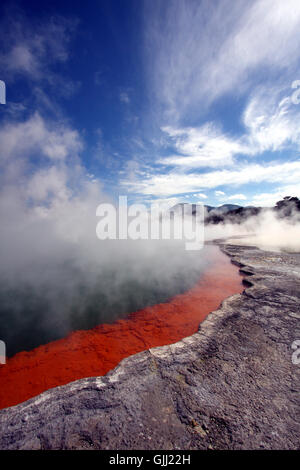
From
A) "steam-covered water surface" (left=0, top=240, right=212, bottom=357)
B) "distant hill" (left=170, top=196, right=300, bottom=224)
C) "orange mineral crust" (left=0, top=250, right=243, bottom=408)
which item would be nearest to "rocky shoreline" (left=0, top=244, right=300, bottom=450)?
"orange mineral crust" (left=0, top=250, right=243, bottom=408)

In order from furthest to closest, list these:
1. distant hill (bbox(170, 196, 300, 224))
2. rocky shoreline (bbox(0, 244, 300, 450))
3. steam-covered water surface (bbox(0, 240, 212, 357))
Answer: distant hill (bbox(170, 196, 300, 224)) < steam-covered water surface (bbox(0, 240, 212, 357)) < rocky shoreline (bbox(0, 244, 300, 450))

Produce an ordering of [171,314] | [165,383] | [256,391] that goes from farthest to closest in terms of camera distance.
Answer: [171,314], [165,383], [256,391]

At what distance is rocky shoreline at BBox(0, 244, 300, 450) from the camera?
6.54 feet

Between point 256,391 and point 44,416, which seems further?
point 256,391

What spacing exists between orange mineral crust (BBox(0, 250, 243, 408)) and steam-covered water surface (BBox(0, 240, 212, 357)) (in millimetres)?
425

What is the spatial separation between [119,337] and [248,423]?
3.24 metres

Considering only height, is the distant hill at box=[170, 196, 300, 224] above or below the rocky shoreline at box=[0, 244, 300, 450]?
above

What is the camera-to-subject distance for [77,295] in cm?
735

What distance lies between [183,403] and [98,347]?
8.63 feet

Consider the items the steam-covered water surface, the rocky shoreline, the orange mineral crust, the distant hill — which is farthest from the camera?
the distant hill

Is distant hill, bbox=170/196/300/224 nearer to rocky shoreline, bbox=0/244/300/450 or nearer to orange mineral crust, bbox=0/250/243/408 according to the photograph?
orange mineral crust, bbox=0/250/243/408

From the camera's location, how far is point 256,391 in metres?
2.52

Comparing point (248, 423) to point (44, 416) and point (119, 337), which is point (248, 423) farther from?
point (119, 337)
